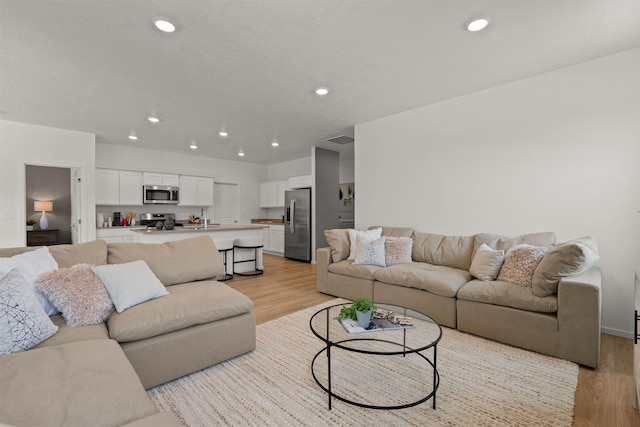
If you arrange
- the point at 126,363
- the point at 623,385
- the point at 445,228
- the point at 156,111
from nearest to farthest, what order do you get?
the point at 126,363
the point at 623,385
the point at 445,228
the point at 156,111

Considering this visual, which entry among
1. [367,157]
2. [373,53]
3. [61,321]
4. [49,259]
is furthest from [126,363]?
[367,157]

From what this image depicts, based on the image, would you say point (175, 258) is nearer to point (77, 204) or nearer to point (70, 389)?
point (70, 389)

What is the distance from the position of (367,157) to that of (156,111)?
3.25 m

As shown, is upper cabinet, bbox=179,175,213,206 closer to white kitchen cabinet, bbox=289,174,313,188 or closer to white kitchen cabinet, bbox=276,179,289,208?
white kitchen cabinet, bbox=276,179,289,208

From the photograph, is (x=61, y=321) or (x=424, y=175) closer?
(x=61, y=321)

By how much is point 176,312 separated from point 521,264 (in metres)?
2.91

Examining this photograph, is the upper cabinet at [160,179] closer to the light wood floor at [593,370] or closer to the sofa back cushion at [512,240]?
the light wood floor at [593,370]

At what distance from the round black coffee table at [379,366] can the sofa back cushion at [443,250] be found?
1396 millimetres

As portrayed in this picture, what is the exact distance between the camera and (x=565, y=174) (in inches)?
119

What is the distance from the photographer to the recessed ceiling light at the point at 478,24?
220cm

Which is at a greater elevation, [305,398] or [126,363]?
[126,363]

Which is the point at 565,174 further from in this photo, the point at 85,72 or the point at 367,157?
the point at 85,72

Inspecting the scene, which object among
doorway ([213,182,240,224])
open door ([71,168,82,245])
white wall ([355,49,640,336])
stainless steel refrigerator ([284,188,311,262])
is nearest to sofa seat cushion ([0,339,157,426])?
white wall ([355,49,640,336])

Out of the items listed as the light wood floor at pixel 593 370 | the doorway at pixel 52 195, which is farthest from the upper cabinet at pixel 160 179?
the light wood floor at pixel 593 370
